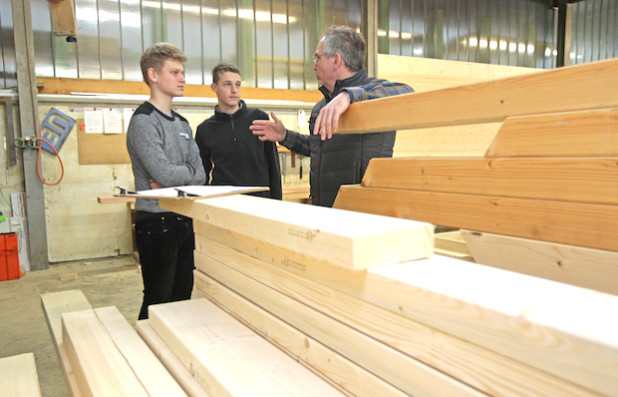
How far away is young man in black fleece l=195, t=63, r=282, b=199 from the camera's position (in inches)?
121

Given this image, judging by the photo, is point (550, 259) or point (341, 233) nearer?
point (341, 233)

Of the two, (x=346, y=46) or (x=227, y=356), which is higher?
(x=346, y=46)

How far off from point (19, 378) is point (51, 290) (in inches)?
105

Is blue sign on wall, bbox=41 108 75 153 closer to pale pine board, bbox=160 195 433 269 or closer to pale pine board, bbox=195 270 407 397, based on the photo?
pale pine board, bbox=195 270 407 397

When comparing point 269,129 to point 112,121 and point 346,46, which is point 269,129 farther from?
point 112,121

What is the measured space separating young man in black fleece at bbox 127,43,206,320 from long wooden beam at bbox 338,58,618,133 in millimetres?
926

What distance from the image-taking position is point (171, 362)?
55.3 inches

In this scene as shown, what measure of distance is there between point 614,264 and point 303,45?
5.80 metres

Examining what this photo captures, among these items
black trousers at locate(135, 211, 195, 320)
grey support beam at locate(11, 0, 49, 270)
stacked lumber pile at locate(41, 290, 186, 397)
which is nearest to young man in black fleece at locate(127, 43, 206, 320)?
black trousers at locate(135, 211, 195, 320)

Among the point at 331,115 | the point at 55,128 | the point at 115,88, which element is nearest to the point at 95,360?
the point at 331,115

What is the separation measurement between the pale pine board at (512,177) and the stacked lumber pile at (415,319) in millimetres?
435

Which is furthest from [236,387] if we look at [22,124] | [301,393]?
[22,124]

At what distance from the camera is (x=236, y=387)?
1.06 metres

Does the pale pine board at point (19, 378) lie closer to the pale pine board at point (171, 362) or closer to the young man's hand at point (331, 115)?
the pale pine board at point (171, 362)
